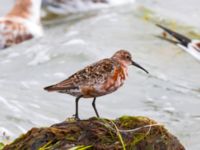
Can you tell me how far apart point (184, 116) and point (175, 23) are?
5506mm

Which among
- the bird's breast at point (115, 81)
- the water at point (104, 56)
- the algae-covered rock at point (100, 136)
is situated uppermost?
the bird's breast at point (115, 81)

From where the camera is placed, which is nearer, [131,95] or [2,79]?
[131,95]

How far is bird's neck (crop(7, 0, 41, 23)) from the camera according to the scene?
15.0 metres

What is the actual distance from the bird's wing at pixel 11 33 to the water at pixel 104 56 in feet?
0.77

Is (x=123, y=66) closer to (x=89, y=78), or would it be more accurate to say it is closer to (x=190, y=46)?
(x=89, y=78)

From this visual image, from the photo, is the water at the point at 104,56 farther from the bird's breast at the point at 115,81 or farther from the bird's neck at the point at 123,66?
the bird's breast at the point at 115,81

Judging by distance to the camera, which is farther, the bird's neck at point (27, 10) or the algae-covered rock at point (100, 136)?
the bird's neck at point (27, 10)

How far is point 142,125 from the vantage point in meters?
6.25

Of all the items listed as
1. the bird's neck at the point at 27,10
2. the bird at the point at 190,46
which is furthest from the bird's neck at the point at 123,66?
the bird's neck at the point at 27,10

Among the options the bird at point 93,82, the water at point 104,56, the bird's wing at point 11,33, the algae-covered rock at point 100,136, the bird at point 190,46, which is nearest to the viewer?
the algae-covered rock at point 100,136

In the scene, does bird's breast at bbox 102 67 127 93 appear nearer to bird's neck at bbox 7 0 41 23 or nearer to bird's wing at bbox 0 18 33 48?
bird's wing at bbox 0 18 33 48

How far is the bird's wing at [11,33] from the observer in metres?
14.0

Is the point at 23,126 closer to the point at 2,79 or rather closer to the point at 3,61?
the point at 2,79

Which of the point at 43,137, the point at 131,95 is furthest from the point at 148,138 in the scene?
the point at 131,95
